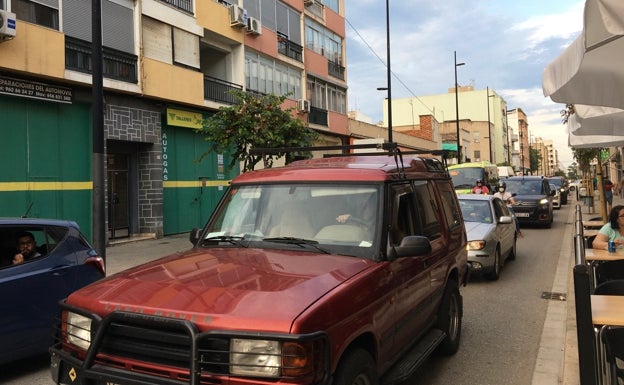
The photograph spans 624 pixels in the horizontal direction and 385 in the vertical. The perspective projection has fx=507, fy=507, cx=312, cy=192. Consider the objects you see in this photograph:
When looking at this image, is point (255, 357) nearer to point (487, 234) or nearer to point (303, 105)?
point (487, 234)

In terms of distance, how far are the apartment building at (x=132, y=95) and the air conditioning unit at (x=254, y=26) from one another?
0.07 m

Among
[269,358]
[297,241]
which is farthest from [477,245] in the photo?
[269,358]

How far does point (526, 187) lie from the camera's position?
1983 cm

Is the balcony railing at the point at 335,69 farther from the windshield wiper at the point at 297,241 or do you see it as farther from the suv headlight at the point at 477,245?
the windshield wiper at the point at 297,241

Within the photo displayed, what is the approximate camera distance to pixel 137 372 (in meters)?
2.75

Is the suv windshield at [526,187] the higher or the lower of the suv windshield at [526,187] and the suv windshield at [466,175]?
the lower

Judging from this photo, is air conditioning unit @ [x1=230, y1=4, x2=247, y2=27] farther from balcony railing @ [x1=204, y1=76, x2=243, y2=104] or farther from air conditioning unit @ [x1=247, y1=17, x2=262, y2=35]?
balcony railing @ [x1=204, y1=76, x2=243, y2=104]

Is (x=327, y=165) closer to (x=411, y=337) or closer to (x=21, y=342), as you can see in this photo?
(x=411, y=337)

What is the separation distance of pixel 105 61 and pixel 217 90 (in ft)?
18.9

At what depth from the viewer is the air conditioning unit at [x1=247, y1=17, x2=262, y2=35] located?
21.3m

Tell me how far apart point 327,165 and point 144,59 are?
13.7 m

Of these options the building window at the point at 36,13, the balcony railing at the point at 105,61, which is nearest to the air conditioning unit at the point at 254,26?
the balcony railing at the point at 105,61

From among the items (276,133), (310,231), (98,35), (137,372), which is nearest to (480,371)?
(310,231)

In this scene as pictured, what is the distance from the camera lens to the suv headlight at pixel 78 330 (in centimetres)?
304
